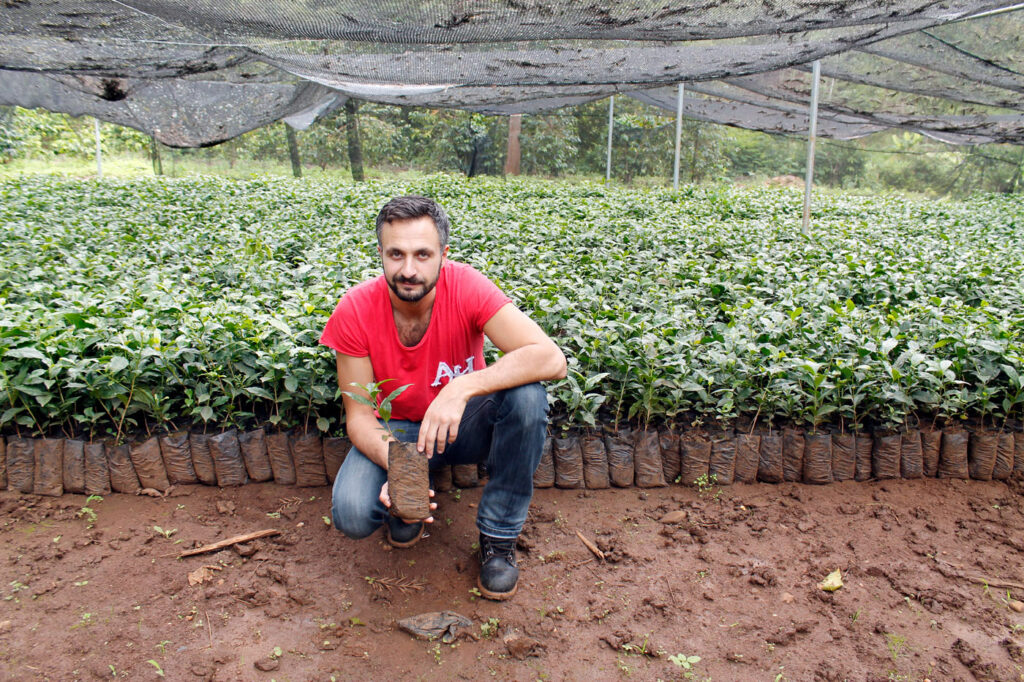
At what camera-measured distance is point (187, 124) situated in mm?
6965

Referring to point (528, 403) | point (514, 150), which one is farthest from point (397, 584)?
point (514, 150)

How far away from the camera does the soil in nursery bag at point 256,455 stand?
2633 millimetres

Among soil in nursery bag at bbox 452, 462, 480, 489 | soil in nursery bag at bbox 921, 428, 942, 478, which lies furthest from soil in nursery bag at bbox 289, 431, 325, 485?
soil in nursery bag at bbox 921, 428, 942, 478

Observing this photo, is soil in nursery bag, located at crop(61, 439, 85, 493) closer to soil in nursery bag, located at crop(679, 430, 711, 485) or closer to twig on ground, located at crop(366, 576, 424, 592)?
twig on ground, located at crop(366, 576, 424, 592)

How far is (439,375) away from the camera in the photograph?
218cm

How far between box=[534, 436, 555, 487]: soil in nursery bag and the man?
420 millimetres

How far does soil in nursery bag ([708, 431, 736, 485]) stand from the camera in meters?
2.67

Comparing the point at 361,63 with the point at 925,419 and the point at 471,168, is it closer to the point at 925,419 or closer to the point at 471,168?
the point at 925,419

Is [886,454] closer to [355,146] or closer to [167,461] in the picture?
[167,461]

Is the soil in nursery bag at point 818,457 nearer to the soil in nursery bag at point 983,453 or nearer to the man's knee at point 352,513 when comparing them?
the soil in nursery bag at point 983,453

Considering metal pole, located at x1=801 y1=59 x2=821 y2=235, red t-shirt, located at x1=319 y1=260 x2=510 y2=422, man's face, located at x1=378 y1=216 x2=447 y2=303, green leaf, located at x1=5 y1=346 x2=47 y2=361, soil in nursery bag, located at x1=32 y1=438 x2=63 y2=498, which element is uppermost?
metal pole, located at x1=801 y1=59 x2=821 y2=235

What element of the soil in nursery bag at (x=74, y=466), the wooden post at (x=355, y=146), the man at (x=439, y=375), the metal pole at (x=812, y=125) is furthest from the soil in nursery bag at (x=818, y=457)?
the wooden post at (x=355, y=146)

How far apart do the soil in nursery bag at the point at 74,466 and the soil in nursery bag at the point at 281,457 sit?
0.68m

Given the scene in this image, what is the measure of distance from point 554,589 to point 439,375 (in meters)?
0.76
